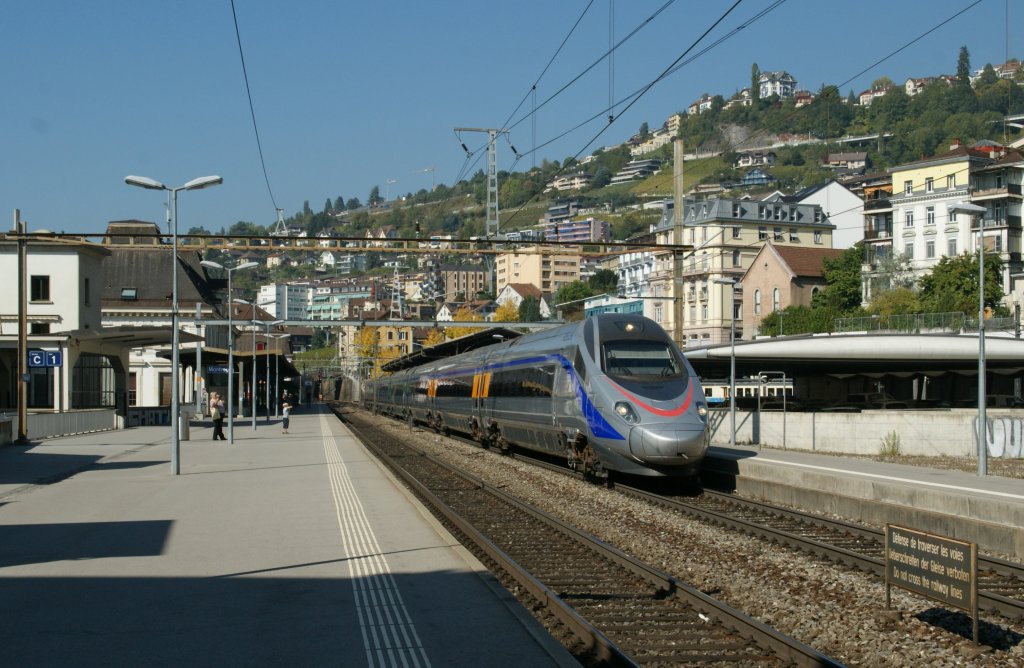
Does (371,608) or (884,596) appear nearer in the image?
(371,608)

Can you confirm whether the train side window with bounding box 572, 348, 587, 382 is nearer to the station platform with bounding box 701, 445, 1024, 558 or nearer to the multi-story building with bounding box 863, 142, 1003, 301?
the station platform with bounding box 701, 445, 1024, 558

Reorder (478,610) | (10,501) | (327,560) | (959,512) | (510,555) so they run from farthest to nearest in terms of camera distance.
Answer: (10,501) < (959,512) < (510,555) < (327,560) < (478,610)

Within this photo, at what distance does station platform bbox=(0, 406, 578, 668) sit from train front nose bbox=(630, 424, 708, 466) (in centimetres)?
Result: 435

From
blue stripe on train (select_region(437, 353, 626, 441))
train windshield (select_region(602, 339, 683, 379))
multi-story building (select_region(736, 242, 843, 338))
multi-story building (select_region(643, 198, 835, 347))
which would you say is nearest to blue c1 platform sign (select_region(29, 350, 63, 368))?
blue stripe on train (select_region(437, 353, 626, 441))

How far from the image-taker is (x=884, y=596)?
10680mm

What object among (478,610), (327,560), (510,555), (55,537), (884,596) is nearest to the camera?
(478,610)

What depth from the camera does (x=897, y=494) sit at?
16.8m

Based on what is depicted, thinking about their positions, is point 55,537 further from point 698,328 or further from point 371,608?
point 698,328

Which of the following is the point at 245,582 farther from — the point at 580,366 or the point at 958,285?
the point at 958,285

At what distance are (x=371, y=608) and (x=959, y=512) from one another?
9717 mm

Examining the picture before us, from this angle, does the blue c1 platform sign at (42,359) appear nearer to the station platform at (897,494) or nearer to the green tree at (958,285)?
the station platform at (897,494)

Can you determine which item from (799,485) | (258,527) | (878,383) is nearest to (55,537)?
(258,527)

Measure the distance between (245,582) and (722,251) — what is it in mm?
78121

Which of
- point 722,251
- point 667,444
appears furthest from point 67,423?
point 722,251
